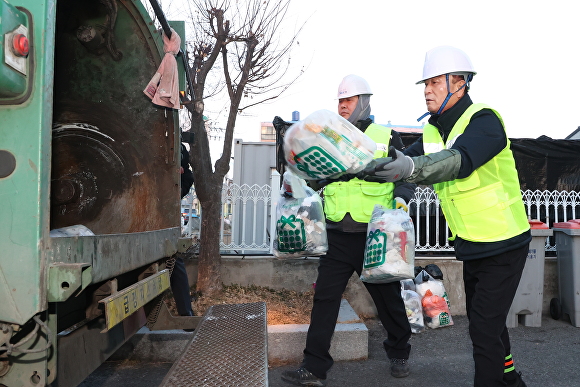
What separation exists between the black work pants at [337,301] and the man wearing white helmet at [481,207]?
80cm

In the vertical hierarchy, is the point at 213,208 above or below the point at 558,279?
above

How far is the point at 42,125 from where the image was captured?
1.55 m

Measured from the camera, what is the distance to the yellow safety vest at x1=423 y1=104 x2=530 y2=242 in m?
2.47

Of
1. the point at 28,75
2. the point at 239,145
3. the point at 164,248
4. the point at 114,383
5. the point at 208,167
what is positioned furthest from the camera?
the point at 239,145

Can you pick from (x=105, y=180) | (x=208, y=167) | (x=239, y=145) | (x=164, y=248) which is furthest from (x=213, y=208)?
(x=239, y=145)

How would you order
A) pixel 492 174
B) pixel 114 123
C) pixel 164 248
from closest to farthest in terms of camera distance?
1. pixel 492 174
2. pixel 164 248
3. pixel 114 123

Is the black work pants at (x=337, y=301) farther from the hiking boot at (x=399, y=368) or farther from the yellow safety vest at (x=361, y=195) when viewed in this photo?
the yellow safety vest at (x=361, y=195)

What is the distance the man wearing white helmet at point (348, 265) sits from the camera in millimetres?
3287

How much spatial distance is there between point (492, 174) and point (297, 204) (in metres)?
1.30

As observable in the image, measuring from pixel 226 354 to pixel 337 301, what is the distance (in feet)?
4.15

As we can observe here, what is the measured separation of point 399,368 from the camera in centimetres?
356

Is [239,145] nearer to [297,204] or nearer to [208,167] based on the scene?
[208,167]

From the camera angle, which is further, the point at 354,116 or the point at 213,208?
the point at 213,208

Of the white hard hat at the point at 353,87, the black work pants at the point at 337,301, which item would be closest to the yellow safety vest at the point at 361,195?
the black work pants at the point at 337,301
